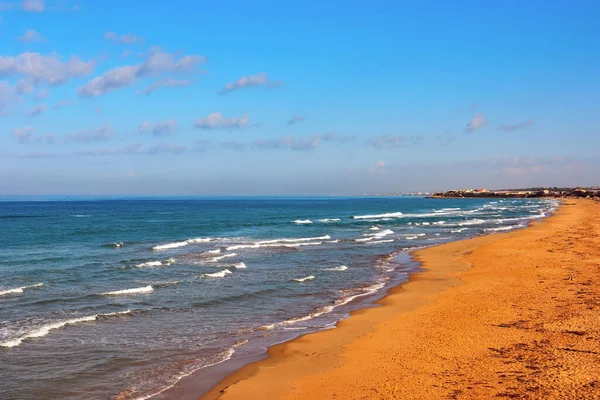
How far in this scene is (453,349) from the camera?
42.1 feet

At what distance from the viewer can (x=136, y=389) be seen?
11.0 m

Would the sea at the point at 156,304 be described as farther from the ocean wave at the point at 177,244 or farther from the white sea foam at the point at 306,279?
the ocean wave at the point at 177,244

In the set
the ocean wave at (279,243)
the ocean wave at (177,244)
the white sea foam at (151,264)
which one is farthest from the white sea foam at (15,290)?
the ocean wave at (279,243)

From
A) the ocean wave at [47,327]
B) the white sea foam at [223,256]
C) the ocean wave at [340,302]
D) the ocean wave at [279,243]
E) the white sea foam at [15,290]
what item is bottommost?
the ocean wave at [340,302]

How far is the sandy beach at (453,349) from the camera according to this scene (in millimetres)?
10273

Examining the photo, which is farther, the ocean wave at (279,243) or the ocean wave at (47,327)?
the ocean wave at (279,243)

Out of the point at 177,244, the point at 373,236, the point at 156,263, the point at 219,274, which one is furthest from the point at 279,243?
the point at 219,274

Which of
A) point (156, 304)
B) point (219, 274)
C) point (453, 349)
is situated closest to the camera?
point (453, 349)

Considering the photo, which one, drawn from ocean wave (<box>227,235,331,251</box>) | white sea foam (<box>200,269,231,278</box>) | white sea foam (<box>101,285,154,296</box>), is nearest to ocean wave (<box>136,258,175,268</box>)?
white sea foam (<box>200,269,231,278</box>)

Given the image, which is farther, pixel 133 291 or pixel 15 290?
pixel 133 291

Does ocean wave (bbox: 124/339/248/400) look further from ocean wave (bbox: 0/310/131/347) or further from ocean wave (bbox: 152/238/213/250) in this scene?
ocean wave (bbox: 152/238/213/250)

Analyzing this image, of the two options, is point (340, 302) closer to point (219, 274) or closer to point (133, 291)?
point (219, 274)

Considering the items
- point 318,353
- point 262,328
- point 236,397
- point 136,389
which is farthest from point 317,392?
point 262,328

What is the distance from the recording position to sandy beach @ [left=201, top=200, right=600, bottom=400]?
10273 millimetres
